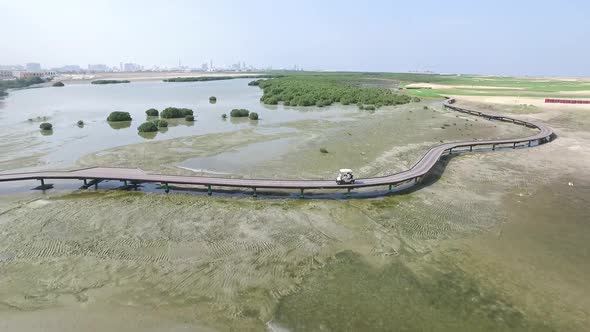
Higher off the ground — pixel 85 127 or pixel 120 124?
pixel 120 124

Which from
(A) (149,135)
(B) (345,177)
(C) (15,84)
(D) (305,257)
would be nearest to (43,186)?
(A) (149,135)

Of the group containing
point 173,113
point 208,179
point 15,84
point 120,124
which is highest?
point 15,84

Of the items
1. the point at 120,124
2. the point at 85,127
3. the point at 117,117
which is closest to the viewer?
the point at 85,127

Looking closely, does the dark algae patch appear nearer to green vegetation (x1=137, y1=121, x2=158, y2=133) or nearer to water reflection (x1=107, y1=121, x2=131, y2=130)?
green vegetation (x1=137, y1=121, x2=158, y2=133)

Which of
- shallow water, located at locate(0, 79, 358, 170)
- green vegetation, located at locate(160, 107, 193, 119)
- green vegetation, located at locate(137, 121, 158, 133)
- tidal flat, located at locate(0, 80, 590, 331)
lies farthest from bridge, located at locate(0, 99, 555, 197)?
green vegetation, located at locate(160, 107, 193, 119)

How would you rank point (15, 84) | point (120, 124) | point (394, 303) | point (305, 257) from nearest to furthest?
point (394, 303), point (305, 257), point (120, 124), point (15, 84)

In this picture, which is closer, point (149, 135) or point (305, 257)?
point (305, 257)

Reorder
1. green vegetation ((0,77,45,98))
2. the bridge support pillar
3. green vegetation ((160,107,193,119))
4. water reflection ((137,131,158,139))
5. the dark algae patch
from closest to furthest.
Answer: the dark algae patch
the bridge support pillar
water reflection ((137,131,158,139))
green vegetation ((160,107,193,119))
green vegetation ((0,77,45,98))

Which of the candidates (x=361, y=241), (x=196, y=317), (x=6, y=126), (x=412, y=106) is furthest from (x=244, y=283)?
(x=412, y=106)

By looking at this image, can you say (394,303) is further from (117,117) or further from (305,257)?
(117,117)
